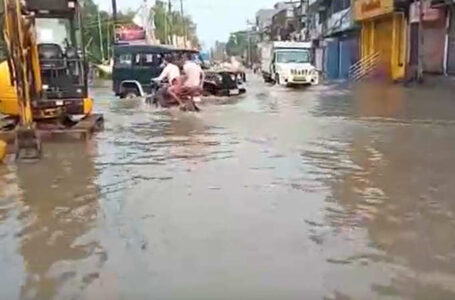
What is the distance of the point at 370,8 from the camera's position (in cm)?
4412

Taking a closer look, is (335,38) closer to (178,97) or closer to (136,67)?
(136,67)

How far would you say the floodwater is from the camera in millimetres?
5324

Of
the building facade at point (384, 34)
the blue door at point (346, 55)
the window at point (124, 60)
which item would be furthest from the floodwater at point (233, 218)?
the blue door at point (346, 55)

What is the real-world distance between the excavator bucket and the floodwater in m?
0.28

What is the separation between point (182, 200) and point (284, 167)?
2.53 m

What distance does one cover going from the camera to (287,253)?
6.00 m

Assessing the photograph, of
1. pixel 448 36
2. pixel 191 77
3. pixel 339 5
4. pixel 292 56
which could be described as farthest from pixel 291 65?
pixel 339 5

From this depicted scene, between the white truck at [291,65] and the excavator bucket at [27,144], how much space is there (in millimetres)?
26983

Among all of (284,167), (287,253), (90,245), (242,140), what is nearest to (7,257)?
(90,245)

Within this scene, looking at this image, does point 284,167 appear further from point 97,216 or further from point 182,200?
point 97,216

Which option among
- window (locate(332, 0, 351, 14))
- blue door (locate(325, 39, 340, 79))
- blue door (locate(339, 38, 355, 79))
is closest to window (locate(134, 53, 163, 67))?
blue door (locate(339, 38, 355, 79))

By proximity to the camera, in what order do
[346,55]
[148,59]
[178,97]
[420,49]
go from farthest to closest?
1. [346,55]
2. [420,49]
3. [148,59]
4. [178,97]

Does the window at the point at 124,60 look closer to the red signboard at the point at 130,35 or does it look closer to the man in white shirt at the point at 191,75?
the man in white shirt at the point at 191,75

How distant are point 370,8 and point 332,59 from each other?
645 inches
